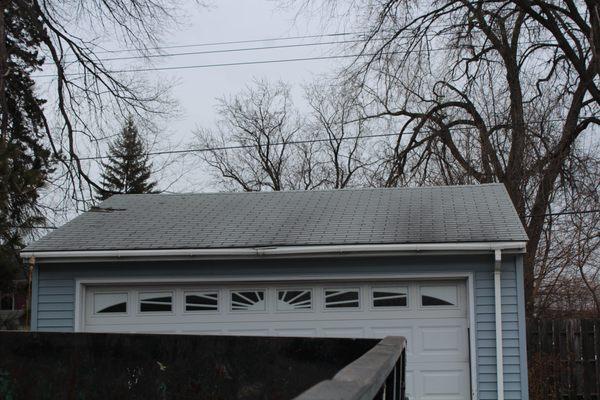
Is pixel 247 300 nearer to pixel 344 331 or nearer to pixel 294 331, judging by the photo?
pixel 294 331

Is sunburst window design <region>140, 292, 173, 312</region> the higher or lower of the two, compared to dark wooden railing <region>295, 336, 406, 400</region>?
higher

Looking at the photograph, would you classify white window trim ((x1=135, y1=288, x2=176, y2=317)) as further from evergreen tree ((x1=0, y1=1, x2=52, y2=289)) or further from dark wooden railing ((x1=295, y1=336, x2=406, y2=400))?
dark wooden railing ((x1=295, y1=336, x2=406, y2=400))

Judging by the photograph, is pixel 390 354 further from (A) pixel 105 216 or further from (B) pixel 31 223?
(A) pixel 105 216

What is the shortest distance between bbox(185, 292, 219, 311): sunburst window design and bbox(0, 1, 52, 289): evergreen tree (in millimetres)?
2541

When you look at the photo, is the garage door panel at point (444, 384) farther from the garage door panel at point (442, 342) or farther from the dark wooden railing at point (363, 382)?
the dark wooden railing at point (363, 382)

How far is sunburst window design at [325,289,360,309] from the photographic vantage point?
1067cm

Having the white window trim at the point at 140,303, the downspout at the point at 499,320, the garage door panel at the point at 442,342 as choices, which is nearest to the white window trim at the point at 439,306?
the garage door panel at the point at 442,342

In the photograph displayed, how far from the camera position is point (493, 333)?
1007 centimetres

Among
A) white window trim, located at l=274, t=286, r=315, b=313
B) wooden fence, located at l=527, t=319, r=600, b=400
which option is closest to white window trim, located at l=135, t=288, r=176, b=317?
white window trim, located at l=274, t=286, r=315, b=313

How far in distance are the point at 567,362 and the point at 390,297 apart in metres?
4.12

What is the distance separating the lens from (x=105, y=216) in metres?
12.5

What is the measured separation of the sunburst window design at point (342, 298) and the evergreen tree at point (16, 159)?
4.22 meters

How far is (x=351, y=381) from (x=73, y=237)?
33.0ft

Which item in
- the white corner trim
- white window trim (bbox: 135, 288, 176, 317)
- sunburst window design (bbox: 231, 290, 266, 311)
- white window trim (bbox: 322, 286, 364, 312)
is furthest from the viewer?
white window trim (bbox: 135, 288, 176, 317)
